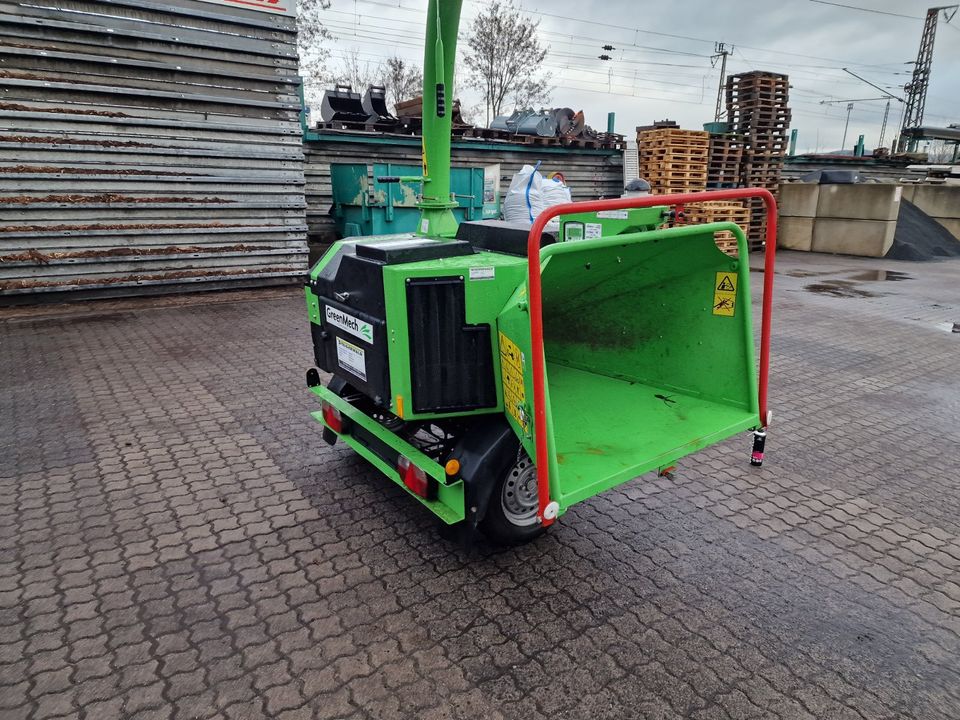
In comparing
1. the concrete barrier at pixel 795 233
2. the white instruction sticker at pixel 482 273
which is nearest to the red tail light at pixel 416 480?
the white instruction sticker at pixel 482 273

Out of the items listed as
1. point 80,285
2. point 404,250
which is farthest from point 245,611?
point 80,285

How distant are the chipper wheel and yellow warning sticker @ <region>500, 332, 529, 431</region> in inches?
14.6

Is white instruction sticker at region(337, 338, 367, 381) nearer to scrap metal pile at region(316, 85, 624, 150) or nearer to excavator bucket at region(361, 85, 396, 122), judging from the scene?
scrap metal pile at region(316, 85, 624, 150)

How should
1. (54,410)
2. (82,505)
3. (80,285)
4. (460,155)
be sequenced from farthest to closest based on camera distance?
1. (460,155)
2. (80,285)
3. (54,410)
4. (82,505)

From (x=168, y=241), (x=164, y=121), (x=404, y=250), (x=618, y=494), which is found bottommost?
(x=618, y=494)

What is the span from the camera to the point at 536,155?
14.8 m

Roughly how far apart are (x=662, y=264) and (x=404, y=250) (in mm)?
1435

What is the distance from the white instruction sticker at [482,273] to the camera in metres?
2.75

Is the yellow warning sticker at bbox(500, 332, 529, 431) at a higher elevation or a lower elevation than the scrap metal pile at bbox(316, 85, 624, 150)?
lower

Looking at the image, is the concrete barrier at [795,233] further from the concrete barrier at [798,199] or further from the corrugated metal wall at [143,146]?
the corrugated metal wall at [143,146]

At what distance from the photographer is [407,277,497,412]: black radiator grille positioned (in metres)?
2.74

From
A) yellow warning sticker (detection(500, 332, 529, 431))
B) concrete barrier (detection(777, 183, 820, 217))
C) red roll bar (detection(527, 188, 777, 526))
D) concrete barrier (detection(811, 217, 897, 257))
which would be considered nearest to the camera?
red roll bar (detection(527, 188, 777, 526))

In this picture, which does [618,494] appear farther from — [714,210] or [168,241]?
[714,210]

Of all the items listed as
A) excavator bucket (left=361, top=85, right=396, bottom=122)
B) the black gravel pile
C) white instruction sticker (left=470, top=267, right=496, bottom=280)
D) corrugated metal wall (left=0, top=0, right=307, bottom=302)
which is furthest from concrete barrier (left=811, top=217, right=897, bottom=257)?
white instruction sticker (left=470, top=267, right=496, bottom=280)
